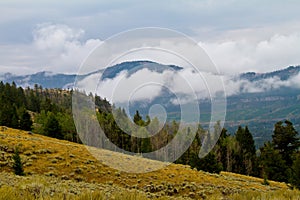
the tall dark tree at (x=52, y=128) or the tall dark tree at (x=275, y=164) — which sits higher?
the tall dark tree at (x=52, y=128)

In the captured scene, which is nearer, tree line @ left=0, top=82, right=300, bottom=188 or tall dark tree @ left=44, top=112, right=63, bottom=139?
tree line @ left=0, top=82, right=300, bottom=188

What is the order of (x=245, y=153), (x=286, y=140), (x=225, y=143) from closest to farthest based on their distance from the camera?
(x=286, y=140) → (x=245, y=153) → (x=225, y=143)

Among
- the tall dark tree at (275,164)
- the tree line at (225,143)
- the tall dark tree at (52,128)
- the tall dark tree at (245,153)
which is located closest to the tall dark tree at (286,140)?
the tree line at (225,143)

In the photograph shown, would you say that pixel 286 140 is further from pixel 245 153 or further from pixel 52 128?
pixel 52 128

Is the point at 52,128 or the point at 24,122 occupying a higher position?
the point at 24,122

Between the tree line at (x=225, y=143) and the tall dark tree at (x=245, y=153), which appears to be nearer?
the tree line at (x=225, y=143)

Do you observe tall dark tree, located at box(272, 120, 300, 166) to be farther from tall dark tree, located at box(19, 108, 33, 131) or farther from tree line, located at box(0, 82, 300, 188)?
tall dark tree, located at box(19, 108, 33, 131)

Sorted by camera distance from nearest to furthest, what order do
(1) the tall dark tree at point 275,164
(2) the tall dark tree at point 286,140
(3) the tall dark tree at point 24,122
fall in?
(1) the tall dark tree at point 275,164
(2) the tall dark tree at point 286,140
(3) the tall dark tree at point 24,122

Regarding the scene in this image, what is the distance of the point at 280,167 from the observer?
68.6 metres

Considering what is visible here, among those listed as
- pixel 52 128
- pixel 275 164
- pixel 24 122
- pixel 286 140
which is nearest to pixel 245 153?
pixel 286 140

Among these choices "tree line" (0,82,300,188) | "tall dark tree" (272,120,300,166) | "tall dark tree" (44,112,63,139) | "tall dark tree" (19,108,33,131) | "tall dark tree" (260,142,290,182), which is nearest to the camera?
"tall dark tree" (260,142,290,182)

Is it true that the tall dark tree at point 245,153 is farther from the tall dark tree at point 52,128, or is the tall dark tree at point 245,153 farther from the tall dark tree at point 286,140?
the tall dark tree at point 52,128

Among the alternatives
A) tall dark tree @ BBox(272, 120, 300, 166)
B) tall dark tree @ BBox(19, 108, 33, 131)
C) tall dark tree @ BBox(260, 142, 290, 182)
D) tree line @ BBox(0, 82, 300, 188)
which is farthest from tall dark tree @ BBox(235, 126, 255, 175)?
tall dark tree @ BBox(19, 108, 33, 131)

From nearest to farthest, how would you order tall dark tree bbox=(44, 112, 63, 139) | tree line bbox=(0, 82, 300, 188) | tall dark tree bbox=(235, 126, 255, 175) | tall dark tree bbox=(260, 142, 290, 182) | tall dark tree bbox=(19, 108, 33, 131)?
tall dark tree bbox=(260, 142, 290, 182) < tree line bbox=(0, 82, 300, 188) < tall dark tree bbox=(44, 112, 63, 139) < tall dark tree bbox=(19, 108, 33, 131) < tall dark tree bbox=(235, 126, 255, 175)
